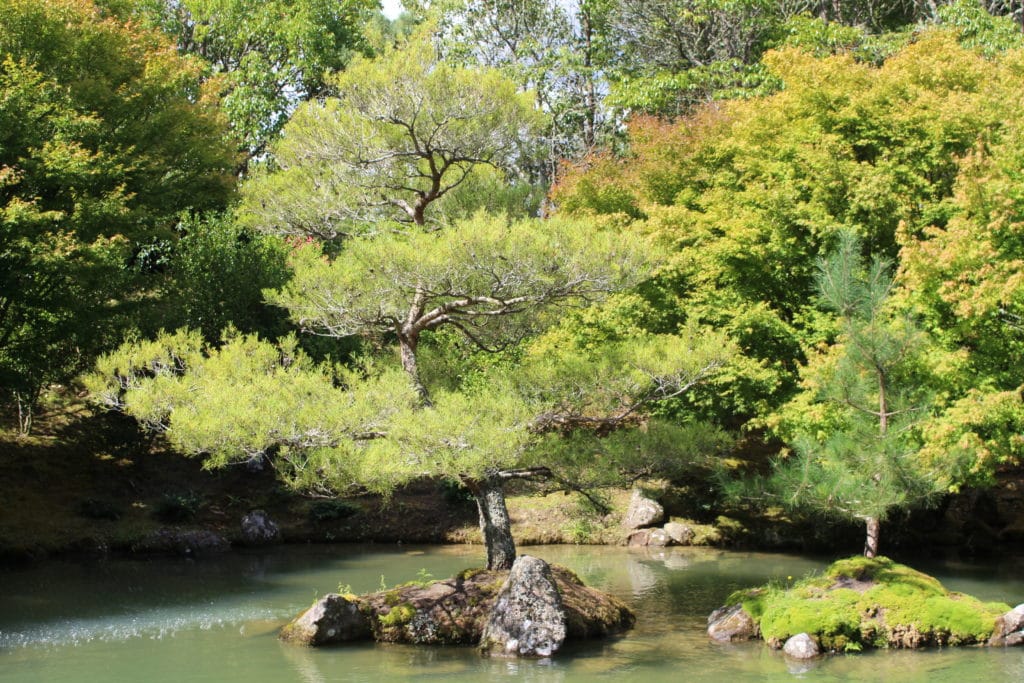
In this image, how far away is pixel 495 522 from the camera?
13117 mm

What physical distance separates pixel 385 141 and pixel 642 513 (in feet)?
33.0

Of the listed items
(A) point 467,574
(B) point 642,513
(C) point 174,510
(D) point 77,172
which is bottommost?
(A) point 467,574

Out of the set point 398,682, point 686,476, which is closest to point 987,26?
point 686,476

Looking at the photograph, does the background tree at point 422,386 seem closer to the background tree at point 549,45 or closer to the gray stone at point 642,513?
the gray stone at point 642,513

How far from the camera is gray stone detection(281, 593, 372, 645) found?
1161cm

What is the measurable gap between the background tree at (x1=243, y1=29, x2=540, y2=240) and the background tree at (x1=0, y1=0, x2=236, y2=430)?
4.50 m

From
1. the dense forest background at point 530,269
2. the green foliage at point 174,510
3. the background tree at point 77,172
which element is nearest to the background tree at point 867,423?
the dense forest background at point 530,269

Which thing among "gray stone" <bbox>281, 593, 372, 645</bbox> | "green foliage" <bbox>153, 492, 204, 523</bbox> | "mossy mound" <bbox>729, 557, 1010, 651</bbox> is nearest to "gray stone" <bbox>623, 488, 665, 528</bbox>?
"mossy mound" <bbox>729, 557, 1010, 651</bbox>

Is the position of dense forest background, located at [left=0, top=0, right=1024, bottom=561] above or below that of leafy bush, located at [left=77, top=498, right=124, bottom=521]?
above

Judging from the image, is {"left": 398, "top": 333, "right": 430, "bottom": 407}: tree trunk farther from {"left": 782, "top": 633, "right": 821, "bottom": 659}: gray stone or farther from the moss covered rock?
{"left": 782, "top": 633, "right": 821, "bottom": 659}: gray stone

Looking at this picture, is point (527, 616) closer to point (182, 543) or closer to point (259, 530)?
point (182, 543)

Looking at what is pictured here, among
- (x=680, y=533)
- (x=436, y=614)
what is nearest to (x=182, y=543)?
(x=436, y=614)

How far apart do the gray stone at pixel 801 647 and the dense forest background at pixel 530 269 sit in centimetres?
198

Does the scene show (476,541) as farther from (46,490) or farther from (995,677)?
(995,677)
